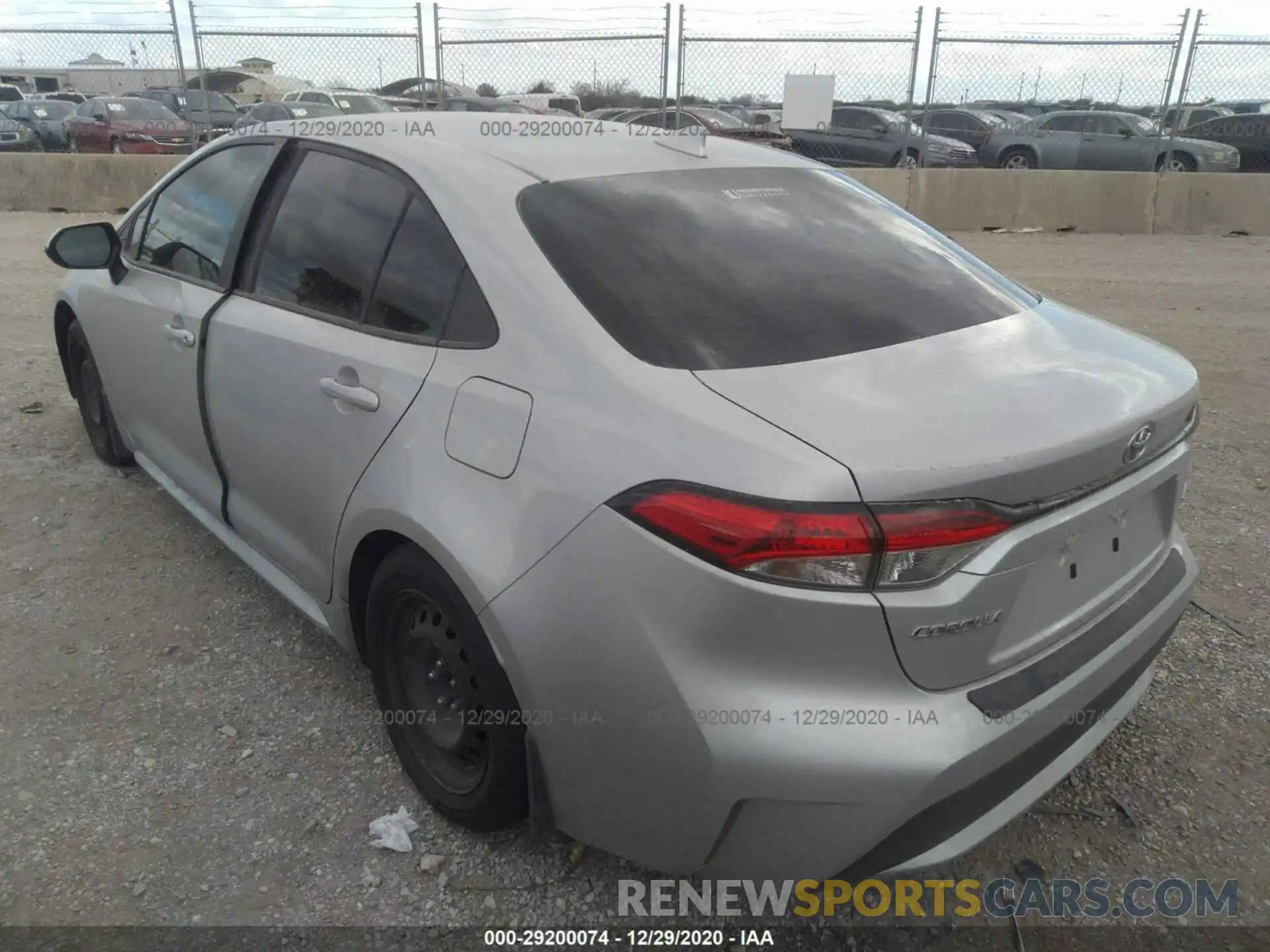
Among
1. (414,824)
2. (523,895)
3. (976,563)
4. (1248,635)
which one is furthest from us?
(1248,635)

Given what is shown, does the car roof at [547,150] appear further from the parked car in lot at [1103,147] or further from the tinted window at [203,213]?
the parked car in lot at [1103,147]

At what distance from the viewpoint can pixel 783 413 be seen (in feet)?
5.67

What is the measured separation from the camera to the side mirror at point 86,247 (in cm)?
359

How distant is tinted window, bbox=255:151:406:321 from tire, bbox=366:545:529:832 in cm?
77

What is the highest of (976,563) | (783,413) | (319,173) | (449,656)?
(319,173)

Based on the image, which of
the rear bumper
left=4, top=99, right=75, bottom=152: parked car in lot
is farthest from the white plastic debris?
left=4, top=99, right=75, bottom=152: parked car in lot

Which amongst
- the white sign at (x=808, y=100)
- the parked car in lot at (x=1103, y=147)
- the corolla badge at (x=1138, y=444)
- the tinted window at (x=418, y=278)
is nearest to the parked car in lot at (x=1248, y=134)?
the parked car in lot at (x=1103, y=147)

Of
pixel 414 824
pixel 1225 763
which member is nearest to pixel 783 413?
pixel 414 824

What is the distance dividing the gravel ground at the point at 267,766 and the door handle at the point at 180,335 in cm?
94

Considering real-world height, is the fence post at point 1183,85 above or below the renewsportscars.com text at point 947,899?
above

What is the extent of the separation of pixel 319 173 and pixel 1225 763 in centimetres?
306

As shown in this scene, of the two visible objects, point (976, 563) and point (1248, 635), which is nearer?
point (976, 563)

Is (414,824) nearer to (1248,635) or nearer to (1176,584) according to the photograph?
(1176,584)

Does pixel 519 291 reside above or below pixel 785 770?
above
